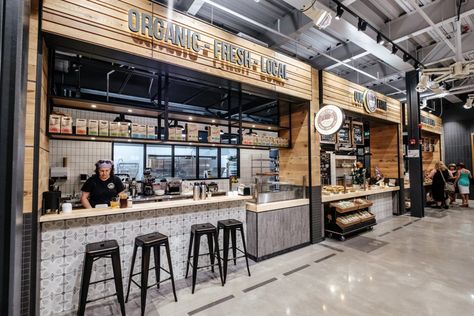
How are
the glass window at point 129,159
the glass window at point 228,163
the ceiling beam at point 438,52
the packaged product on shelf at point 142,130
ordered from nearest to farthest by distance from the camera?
the packaged product on shelf at point 142,130
the ceiling beam at point 438,52
the glass window at point 129,159
the glass window at point 228,163

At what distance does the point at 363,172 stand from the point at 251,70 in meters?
4.86

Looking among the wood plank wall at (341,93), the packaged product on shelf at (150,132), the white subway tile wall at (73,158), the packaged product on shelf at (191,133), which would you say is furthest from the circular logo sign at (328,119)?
the white subway tile wall at (73,158)

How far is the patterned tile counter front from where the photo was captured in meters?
2.58

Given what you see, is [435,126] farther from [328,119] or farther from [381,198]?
[328,119]

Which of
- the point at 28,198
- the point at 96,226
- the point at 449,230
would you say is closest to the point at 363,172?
the point at 449,230

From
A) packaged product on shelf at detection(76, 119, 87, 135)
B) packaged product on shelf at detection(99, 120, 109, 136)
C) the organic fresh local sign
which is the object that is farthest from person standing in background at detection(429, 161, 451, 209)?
packaged product on shelf at detection(76, 119, 87, 135)

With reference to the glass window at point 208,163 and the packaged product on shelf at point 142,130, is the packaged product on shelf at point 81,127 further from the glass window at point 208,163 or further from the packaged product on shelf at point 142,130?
the glass window at point 208,163

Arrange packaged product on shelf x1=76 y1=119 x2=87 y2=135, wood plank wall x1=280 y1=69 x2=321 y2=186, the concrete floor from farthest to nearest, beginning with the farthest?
wood plank wall x1=280 y1=69 x2=321 y2=186 < packaged product on shelf x1=76 y1=119 x2=87 y2=135 < the concrete floor

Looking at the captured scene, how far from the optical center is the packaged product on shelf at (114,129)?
3.14m

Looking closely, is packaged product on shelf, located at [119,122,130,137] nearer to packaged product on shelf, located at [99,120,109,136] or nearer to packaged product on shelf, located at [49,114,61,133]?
packaged product on shelf, located at [99,120,109,136]

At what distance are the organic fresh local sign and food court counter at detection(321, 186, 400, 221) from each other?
3401 millimetres

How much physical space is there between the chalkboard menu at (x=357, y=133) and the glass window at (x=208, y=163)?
4675 mm

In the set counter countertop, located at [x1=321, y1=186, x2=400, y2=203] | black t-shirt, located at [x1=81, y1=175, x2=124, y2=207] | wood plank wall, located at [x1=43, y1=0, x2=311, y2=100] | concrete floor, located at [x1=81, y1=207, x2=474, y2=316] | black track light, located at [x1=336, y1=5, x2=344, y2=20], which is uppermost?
black track light, located at [x1=336, y1=5, x2=344, y2=20]

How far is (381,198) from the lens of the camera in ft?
23.0
